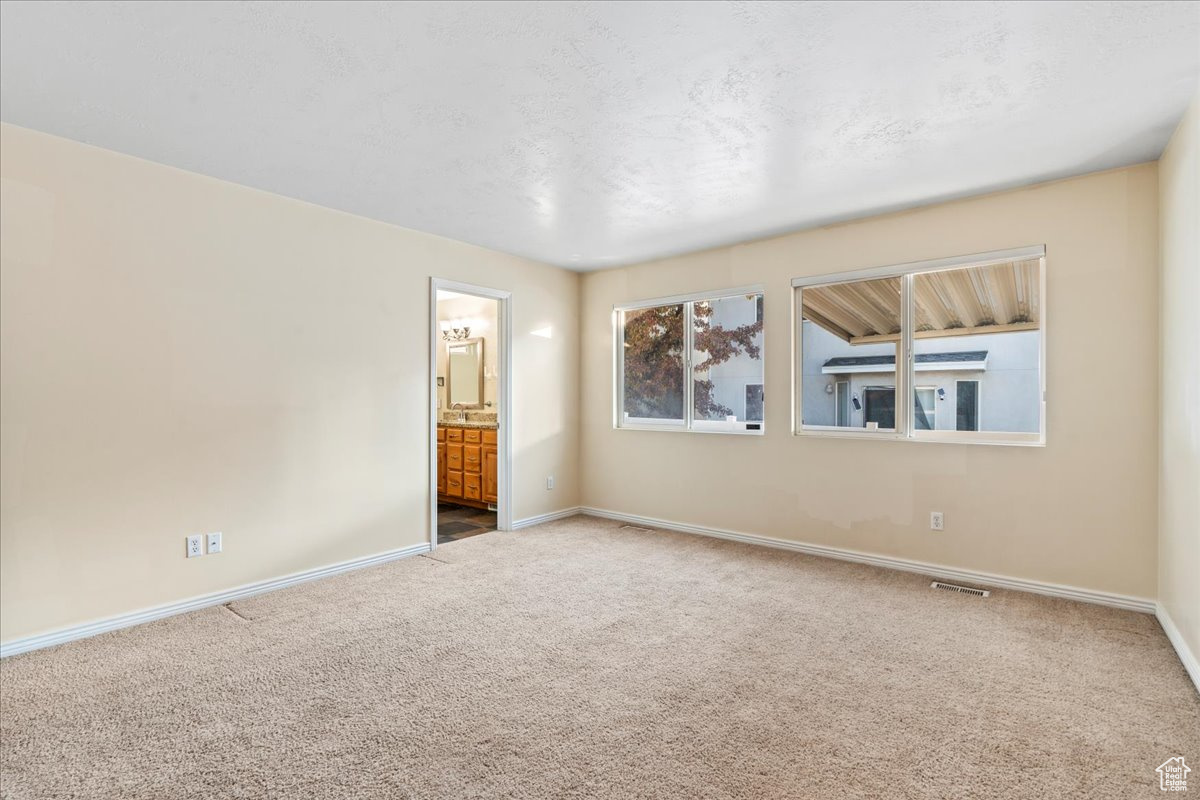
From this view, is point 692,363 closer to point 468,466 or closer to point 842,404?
point 842,404

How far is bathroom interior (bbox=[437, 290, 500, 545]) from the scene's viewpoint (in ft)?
19.4

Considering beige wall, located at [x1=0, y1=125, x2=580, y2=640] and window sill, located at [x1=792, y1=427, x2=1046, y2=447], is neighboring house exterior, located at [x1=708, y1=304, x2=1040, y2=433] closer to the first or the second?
window sill, located at [x1=792, y1=427, x2=1046, y2=447]

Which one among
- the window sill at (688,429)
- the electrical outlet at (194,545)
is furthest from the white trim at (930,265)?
the electrical outlet at (194,545)

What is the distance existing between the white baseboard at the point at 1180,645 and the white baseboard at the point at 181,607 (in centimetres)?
442

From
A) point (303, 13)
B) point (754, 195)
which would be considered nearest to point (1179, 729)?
point (754, 195)

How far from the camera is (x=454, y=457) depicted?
6.36 metres

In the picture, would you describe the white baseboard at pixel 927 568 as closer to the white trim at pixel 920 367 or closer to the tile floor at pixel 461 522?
the white trim at pixel 920 367

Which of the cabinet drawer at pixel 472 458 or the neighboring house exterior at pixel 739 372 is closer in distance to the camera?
the neighboring house exterior at pixel 739 372

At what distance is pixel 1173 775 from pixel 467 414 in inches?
238

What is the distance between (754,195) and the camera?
11.7 ft

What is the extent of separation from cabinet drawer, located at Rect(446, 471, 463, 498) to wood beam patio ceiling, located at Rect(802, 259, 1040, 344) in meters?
3.98

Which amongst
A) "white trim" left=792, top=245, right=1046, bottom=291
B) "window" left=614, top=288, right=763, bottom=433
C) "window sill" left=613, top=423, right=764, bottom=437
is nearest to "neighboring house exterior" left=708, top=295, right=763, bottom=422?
"window" left=614, top=288, right=763, bottom=433

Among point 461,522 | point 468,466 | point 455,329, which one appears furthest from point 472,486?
point 455,329

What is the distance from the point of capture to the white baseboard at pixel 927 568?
3.23 m
